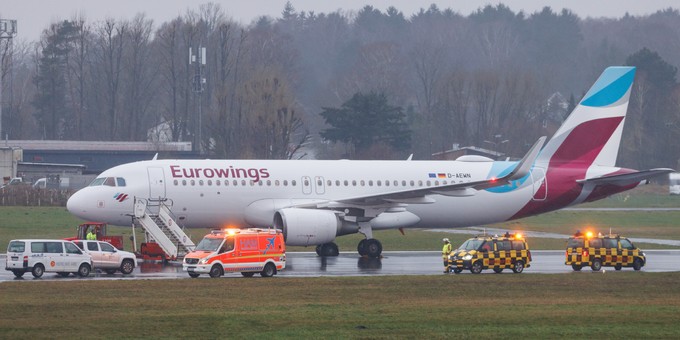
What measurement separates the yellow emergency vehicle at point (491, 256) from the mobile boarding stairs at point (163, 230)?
11575 mm

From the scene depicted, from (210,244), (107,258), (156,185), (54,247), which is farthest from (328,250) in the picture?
(54,247)

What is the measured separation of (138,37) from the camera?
16000 cm

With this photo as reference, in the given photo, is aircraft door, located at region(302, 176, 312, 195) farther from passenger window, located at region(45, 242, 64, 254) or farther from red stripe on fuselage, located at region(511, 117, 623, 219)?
passenger window, located at region(45, 242, 64, 254)

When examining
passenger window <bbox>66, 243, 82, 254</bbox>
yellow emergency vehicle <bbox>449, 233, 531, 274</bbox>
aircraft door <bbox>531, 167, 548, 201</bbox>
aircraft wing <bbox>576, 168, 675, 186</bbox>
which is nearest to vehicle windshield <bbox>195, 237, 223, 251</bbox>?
passenger window <bbox>66, 243, 82, 254</bbox>

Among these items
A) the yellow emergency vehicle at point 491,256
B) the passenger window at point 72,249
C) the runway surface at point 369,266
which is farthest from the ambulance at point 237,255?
the yellow emergency vehicle at point 491,256

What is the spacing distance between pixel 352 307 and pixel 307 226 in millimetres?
18010

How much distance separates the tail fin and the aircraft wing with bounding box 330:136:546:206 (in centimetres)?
587

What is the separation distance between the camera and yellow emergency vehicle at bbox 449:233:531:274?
46219mm

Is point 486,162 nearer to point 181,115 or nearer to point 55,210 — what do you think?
point 55,210

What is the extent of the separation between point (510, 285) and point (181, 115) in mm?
113584

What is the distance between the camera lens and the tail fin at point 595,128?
5950 cm

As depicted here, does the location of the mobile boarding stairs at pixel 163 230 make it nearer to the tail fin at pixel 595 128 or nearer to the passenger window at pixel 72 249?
the passenger window at pixel 72 249

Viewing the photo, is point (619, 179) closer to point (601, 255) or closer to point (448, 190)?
point (448, 190)

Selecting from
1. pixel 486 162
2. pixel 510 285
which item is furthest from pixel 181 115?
pixel 510 285
